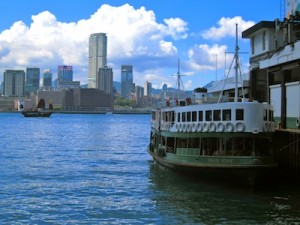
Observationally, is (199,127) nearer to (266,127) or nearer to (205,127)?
(205,127)

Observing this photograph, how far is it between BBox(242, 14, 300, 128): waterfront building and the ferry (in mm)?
5577

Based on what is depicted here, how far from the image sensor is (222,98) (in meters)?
33.3

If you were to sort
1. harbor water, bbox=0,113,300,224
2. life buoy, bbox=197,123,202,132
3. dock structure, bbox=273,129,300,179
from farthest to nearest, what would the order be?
dock structure, bbox=273,129,300,179
life buoy, bbox=197,123,202,132
harbor water, bbox=0,113,300,224

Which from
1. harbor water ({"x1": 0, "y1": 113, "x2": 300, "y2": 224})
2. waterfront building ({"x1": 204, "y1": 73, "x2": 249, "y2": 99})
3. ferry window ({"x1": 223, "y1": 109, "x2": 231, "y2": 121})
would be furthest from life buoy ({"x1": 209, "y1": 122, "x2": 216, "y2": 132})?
waterfront building ({"x1": 204, "y1": 73, "x2": 249, "y2": 99})

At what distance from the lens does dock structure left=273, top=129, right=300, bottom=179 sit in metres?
31.5

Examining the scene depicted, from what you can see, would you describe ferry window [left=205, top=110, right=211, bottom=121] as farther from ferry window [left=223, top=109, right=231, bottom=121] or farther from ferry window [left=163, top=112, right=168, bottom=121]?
ferry window [left=163, top=112, right=168, bottom=121]

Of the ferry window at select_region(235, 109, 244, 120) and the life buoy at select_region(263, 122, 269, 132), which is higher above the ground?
the ferry window at select_region(235, 109, 244, 120)

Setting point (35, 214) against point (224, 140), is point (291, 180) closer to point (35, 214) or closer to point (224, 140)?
point (224, 140)

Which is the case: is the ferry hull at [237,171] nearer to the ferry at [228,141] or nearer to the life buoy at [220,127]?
the ferry at [228,141]

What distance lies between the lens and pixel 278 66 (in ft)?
130

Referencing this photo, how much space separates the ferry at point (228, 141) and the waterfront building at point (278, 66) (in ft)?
18.3

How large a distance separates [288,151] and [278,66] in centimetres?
934

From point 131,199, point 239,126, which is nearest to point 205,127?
point 239,126

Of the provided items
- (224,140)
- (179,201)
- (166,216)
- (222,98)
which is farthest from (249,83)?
(166,216)
